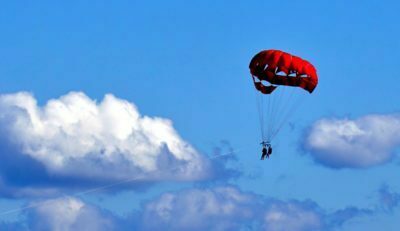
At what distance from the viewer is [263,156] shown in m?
200

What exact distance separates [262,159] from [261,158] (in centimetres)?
28

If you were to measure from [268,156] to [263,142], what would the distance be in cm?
147

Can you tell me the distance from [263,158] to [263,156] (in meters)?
1.02

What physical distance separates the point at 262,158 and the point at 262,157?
2.07 ft

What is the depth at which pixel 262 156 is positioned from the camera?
199500 mm

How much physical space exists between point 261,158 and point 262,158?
1.68 ft

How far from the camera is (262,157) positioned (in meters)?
199

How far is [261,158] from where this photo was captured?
197875 millimetres

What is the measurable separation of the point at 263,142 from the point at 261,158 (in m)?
2.54

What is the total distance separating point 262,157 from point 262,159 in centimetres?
139

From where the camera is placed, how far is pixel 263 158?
198750 mm

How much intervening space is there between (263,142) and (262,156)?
1434 mm

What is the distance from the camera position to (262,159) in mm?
197625
